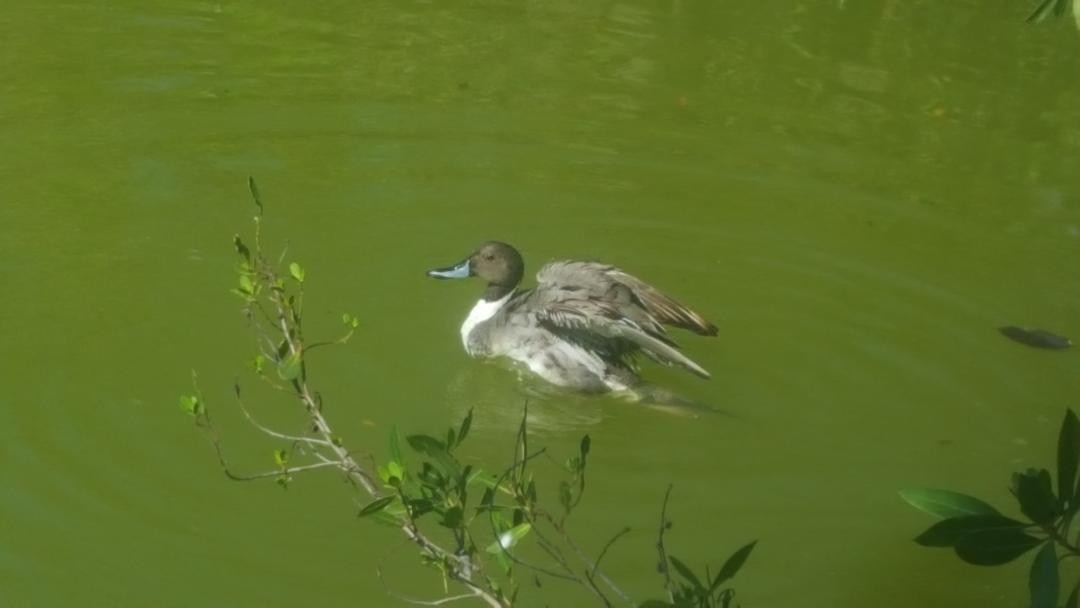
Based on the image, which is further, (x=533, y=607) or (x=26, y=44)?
(x=26, y=44)

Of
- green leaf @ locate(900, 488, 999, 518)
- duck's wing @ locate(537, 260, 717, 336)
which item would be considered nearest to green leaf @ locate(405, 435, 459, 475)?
green leaf @ locate(900, 488, 999, 518)

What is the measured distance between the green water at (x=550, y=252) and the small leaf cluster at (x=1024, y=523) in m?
2.36

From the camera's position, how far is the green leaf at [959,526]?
2.80 metres

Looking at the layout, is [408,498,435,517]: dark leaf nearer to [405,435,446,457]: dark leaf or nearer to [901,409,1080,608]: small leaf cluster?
[405,435,446,457]: dark leaf

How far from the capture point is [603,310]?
6.42 metres

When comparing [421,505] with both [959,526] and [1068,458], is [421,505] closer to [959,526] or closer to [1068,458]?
[959,526]

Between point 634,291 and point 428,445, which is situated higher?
point 428,445

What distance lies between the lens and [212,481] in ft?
18.3

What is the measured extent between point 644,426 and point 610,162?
2478 millimetres

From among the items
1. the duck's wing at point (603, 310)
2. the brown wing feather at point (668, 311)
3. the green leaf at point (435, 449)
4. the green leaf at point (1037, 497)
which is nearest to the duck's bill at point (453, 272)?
the duck's wing at point (603, 310)

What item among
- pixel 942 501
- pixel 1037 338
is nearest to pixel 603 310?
pixel 1037 338

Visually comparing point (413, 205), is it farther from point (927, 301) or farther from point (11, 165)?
point (927, 301)

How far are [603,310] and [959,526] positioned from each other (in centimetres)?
364

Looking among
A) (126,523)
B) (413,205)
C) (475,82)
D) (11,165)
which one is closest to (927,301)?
(413,205)
